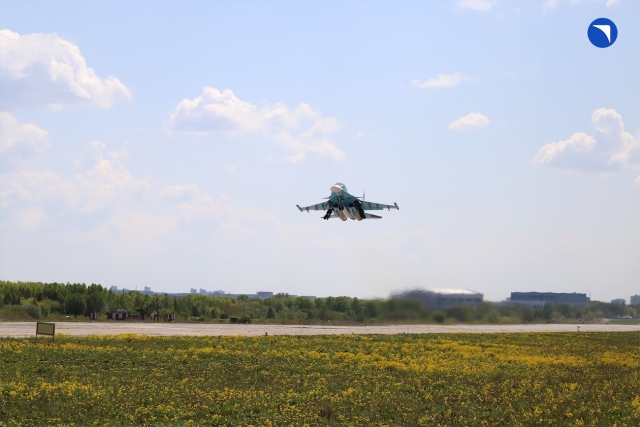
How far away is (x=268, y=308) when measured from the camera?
5039 inches

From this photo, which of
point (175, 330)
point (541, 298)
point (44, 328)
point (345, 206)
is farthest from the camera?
point (541, 298)

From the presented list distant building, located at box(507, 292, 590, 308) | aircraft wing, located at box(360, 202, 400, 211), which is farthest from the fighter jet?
distant building, located at box(507, 292, 590, 308)

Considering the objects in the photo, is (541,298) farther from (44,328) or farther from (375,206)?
(44,328)

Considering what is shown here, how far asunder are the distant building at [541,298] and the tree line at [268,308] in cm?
130

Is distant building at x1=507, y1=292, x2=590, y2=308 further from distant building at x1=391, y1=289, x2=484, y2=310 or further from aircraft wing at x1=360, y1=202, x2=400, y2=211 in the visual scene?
aircraft wing at x1=360, y1=202, x2=400, y2=211

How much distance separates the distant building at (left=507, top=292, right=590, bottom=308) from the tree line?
51.2 inches

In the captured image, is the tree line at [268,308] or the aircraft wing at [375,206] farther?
the tree line at [268,308]

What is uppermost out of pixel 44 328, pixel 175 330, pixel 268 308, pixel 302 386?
pixel 268 308

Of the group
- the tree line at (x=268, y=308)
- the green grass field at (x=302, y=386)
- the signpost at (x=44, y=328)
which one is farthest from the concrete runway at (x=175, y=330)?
the green grass field at (x=302, y=386)

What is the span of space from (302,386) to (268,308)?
94959mm

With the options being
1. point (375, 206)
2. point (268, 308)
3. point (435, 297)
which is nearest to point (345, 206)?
point (375, 206)

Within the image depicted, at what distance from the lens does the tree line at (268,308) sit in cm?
8200

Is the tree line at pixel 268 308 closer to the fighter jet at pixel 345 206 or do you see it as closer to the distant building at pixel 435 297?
the distant building at pixel 435 297

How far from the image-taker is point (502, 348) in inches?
2393
